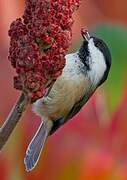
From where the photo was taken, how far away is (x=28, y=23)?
3.61ft

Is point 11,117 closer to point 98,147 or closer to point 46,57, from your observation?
point 46,57

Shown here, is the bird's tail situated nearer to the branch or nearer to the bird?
the bird

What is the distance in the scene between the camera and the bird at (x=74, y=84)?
172 centimetres

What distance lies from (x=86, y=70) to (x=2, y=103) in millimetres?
535

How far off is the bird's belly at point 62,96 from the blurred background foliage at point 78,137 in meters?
0.29

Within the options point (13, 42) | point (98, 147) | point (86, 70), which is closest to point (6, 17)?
point (98, 147)

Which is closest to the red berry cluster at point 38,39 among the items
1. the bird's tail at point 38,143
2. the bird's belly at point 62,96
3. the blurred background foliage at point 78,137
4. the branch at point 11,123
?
the branch at point 11,123

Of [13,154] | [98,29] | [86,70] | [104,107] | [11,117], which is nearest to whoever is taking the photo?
[11,117]

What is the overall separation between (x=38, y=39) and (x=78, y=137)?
1.19 metres

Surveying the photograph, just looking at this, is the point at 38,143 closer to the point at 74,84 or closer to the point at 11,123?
the point at 74,84

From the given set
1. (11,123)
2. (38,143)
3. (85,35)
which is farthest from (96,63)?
(11,123)

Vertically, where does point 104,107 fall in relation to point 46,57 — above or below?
below

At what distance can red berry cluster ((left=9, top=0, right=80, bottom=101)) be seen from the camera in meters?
1.09

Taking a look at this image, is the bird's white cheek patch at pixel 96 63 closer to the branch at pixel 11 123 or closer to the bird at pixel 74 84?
the bird at pixel 74 84
